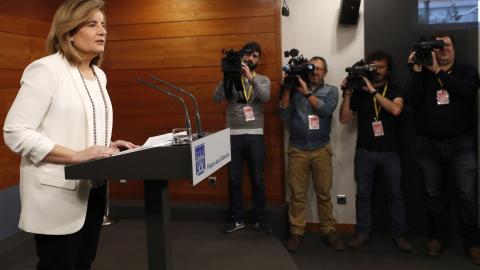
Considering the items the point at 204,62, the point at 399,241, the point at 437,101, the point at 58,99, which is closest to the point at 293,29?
the point at 204,62

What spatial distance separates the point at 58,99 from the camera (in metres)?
1.37

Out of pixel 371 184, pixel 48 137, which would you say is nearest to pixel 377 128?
pixel 371 184

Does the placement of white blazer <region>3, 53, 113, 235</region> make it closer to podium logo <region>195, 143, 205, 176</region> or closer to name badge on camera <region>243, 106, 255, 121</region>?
podium logo <region>195, 143, 205, 176</region>

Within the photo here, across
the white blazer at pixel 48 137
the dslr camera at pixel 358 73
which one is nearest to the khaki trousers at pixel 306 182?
the dslr camera at pixel 358 73

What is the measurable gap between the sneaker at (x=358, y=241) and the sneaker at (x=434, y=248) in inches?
19.4

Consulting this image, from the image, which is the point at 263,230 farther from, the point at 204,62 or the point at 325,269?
the point at 204,62

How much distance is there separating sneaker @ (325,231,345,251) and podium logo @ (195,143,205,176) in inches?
97.1

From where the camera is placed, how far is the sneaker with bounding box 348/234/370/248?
351 centimetres

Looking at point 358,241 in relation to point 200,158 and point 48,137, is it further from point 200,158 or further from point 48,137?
point 48,137

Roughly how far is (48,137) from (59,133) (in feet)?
0.12

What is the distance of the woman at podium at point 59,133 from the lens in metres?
1.32

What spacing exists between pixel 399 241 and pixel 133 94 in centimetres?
283

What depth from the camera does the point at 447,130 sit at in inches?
127

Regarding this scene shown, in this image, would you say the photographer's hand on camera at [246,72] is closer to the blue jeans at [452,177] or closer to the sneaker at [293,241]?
the sneaker at [293,241]
